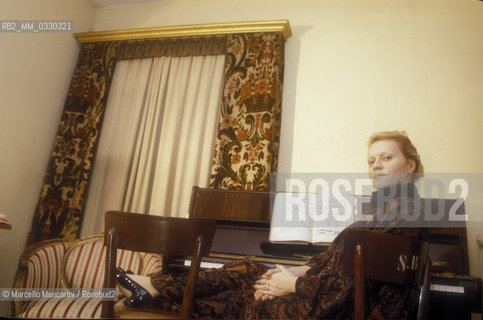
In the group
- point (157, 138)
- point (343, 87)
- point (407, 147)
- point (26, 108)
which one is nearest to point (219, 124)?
point (157, 138)

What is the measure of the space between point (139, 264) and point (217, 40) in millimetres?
2098

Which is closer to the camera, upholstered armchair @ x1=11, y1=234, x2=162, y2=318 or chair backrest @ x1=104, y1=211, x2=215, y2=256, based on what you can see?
chair backrest @ x1=104, y1=211, x2=215, y2=256

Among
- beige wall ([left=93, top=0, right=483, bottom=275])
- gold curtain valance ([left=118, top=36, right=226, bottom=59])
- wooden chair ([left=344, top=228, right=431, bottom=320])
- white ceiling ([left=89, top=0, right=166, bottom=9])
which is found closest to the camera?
wooden chair ([left=344, top=228, right=431, bottom=320])

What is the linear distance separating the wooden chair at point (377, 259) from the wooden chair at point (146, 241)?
1.81 ft

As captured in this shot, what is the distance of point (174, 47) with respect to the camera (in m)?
3.85

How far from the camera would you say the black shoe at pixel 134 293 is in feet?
5.11

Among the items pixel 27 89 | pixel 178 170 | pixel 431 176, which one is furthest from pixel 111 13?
pixel 431 176

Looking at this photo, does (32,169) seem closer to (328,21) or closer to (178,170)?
(178,170)

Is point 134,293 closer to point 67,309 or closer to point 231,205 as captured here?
point 67,309

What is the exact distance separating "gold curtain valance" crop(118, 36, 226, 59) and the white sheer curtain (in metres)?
0.06

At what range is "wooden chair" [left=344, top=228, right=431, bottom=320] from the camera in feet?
4.32

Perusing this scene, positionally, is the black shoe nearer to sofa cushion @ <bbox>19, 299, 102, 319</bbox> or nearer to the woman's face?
sofa cushion @ <bbox>19, 299, 102, 319</bbox>

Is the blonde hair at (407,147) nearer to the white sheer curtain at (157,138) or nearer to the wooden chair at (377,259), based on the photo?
the wooden chair at (377,259)

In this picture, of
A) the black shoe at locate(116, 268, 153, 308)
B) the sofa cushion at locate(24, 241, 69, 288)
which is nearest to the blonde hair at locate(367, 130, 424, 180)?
the black shoe at locate(116, 268, 153, 308)
